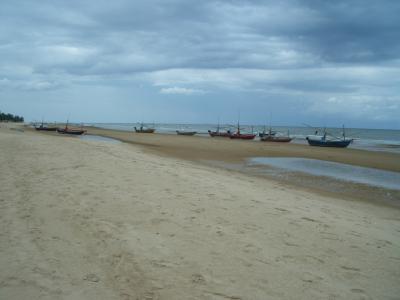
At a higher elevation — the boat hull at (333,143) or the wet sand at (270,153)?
the boat hull at (333,143)

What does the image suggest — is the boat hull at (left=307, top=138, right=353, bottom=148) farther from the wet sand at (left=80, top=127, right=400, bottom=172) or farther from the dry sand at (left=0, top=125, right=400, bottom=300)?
the dry sand at (left=0, top=125, right=400, bottom=300)

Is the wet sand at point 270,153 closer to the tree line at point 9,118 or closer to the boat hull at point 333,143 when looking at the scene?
the boat hull at point 333,143

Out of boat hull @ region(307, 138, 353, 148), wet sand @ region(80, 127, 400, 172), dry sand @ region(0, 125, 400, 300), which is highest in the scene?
boat hull @ region(307, 138, 353, 148)

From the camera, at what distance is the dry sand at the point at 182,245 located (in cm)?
408

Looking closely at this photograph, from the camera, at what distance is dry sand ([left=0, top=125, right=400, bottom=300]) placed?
408cm

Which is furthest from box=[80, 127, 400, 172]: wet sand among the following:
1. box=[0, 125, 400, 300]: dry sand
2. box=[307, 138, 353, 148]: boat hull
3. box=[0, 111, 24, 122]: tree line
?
box=[0, 111, 24, 122]: tree line

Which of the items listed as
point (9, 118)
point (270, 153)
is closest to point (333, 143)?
point (270, 153)

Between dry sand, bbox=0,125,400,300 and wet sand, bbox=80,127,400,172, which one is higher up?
wet sand, bbox=80,127,400,172

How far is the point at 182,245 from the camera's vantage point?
17.3 ft

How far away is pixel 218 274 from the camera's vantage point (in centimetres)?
443

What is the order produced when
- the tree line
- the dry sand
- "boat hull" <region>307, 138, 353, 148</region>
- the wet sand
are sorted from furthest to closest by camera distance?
the tree line, "boat hull" <region>307, 138, 353, 148</region>, the wet sand, the dry sand

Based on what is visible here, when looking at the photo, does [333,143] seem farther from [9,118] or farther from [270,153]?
[9,118]

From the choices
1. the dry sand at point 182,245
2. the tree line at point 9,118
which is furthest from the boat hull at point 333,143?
the tree line at point 9,118

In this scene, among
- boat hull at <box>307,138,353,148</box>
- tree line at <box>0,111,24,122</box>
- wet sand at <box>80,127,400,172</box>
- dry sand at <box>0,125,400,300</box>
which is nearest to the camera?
dry sand at <box>0,125,400,300</box>
